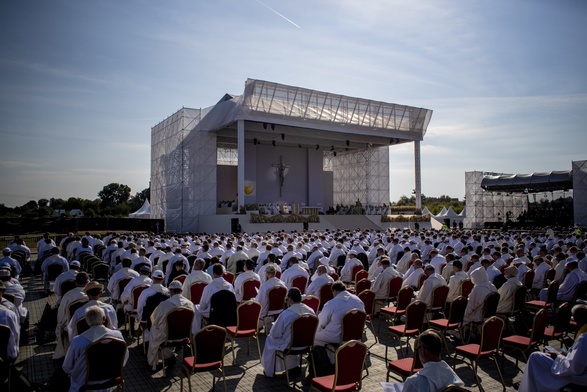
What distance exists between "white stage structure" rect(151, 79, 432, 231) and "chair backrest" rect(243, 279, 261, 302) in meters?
24.5

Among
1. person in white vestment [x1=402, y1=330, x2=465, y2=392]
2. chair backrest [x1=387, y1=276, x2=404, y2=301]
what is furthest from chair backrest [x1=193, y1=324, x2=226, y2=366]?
chair backrest [x1=387, y1=276, x2=404, y2=301]

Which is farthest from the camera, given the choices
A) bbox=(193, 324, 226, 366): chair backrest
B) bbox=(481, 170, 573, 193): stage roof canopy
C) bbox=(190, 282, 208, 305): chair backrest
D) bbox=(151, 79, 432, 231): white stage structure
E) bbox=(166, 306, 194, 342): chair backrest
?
bbox=(481, 170, 573, 193): stage roof canopy

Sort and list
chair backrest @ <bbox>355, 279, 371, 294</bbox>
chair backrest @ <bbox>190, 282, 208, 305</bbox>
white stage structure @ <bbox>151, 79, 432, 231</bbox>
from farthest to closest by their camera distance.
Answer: white stage structure @ <bbox>151, 79, 432, 231</bbox> < chair backrest @ <bbox>355, 279, 371, 294</bbox> < chair backrest @ <bbox>190, 282, 208, 305</bbox>

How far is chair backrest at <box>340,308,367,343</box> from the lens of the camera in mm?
5352

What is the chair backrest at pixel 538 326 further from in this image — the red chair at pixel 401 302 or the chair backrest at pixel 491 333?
the red chair at pixel 401 302

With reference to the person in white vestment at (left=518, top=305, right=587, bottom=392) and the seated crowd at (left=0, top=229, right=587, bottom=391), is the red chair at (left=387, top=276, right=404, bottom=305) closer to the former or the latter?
the seated crowd at (left=0, top=229, right=587, bottom=391)

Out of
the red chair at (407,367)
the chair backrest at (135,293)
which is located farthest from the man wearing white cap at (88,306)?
the red chair at (407,367)

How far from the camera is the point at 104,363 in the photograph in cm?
419

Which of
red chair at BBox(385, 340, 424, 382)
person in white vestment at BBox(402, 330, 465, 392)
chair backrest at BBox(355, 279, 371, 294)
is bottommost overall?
red chair at BBox(385, 340, 424, 382)

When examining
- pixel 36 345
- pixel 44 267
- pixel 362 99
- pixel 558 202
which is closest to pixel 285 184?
pixel 362 99

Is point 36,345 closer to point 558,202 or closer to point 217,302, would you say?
point 217,302

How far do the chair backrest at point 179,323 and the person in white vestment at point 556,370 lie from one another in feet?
13.5

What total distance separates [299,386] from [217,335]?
56.0 inches

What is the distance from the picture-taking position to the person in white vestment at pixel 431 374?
3021 mm
